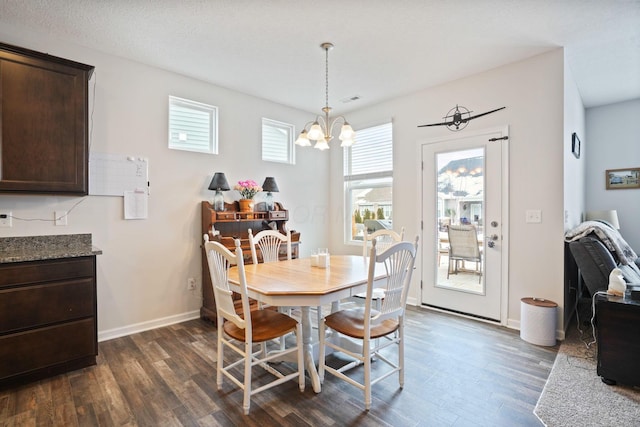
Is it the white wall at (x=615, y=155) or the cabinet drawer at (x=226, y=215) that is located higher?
the white wall at (x=615, y=155)

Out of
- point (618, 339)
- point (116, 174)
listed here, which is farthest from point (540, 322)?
point (116, 174)

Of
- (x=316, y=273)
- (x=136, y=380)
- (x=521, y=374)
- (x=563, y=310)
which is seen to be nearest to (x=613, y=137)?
(x=563, y=310)

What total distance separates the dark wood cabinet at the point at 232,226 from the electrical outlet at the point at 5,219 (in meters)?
1.63

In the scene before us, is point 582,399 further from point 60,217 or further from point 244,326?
point 60,217

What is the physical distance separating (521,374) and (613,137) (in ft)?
14.0

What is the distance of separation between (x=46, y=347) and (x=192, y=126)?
2.55 metres

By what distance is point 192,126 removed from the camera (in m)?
3.75

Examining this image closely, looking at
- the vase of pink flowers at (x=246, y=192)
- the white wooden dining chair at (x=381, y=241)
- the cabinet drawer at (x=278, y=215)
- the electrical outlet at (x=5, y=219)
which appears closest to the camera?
the electrical outlet at (x=5, y=219)

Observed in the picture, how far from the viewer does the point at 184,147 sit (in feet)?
12.0

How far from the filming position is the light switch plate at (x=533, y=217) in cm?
317

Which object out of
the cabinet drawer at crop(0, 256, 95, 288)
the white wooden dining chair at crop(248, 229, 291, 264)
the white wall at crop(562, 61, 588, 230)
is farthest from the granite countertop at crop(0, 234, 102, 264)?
the white wall at crop(562, 61, 588, 230)

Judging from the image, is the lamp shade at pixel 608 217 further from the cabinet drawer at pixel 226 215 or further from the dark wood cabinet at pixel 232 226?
the cabinet drawer at pixel 226 215

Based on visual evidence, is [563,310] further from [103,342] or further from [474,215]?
[103,342]

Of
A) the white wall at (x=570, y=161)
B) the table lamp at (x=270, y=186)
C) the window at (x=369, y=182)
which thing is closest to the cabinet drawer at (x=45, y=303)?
the table lamp at (x=270, y=186)
